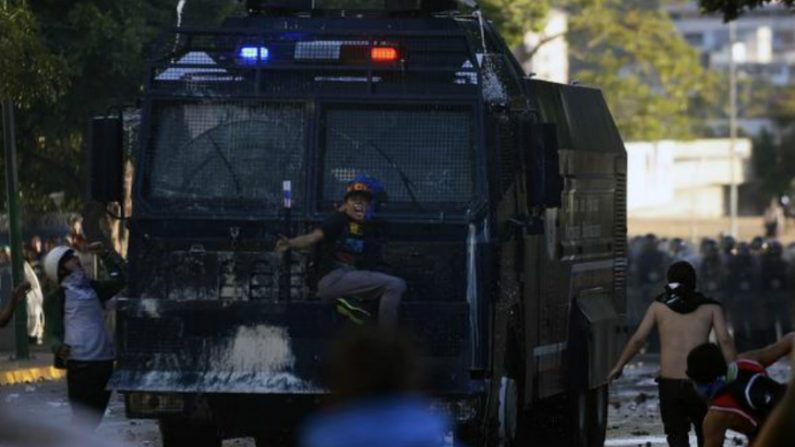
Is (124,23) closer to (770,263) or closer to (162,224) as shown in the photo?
(770,263)

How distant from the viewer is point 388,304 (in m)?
13.2

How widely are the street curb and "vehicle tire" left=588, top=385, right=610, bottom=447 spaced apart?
10.2 m

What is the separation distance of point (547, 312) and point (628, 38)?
52.3 metres

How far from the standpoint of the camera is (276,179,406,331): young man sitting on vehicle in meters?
13.2

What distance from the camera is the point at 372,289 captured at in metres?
13.2

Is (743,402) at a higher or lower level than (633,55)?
lower

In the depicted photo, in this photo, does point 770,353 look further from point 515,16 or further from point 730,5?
point 515,16

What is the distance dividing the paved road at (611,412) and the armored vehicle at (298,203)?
Result: 1.36m

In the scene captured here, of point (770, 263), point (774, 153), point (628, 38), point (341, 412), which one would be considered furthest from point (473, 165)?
point (774, 153)

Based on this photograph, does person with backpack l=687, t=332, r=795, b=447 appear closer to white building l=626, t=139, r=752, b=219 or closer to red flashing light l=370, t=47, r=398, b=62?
red flashing light l=370, t=47, r=398, b=62

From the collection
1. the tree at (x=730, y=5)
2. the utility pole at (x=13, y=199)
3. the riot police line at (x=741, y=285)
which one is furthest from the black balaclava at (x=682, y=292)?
the riot police line at (x=741, y=285)

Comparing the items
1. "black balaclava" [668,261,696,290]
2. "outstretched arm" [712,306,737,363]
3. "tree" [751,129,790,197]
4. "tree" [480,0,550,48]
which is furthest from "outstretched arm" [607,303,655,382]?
"tree" [751,129,790,197]

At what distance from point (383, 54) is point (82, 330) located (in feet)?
8.82

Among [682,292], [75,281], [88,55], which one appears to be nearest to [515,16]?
[88,55]
